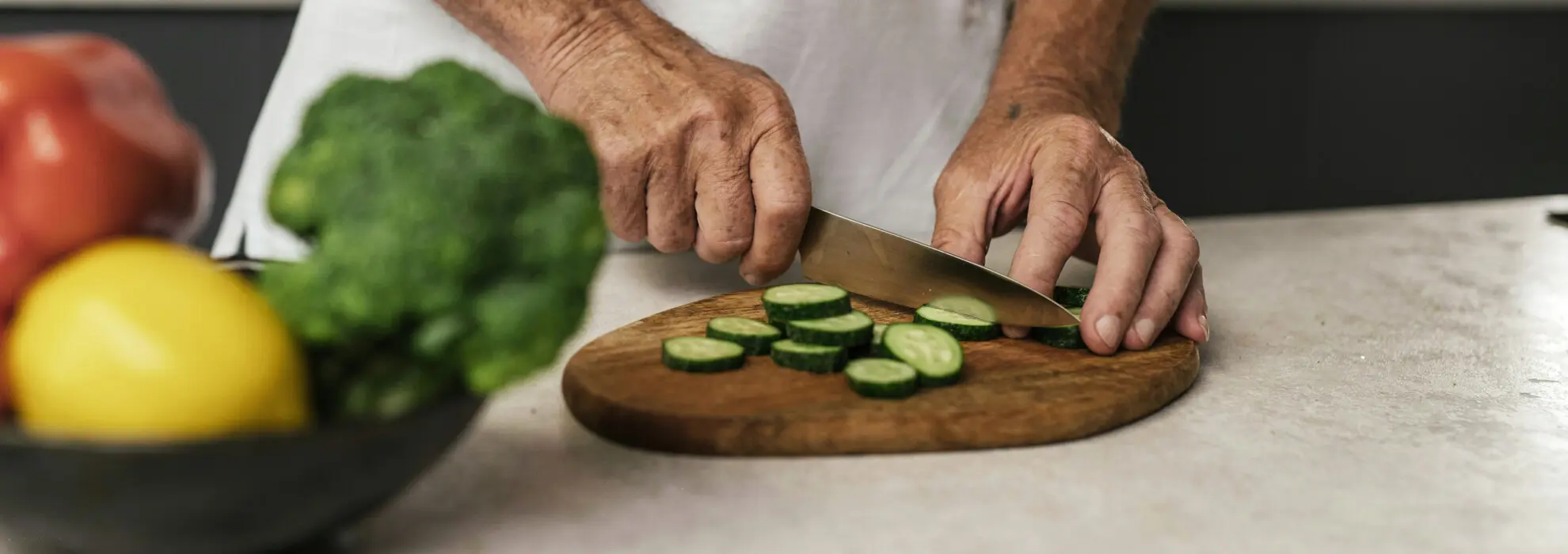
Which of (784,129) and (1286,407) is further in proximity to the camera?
(784,129)

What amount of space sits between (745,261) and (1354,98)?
9.78ft

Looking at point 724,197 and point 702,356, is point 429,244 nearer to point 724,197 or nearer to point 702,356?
point 702,356

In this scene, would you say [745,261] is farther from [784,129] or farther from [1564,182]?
[1564,182]

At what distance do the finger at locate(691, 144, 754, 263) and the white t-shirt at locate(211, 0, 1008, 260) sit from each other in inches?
15.6

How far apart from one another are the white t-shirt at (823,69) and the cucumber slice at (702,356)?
0.69m

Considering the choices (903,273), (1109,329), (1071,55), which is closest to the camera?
(1109,329)

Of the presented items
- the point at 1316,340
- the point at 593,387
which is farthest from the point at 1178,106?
the point at 593,387

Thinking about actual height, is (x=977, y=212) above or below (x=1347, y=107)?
below

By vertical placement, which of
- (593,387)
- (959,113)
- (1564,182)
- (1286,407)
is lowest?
(593,387)

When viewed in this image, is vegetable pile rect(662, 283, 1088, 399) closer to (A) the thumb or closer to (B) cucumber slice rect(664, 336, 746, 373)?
(B) cucumber slice rect(664, 336, 746, 373)

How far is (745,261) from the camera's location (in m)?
1.44

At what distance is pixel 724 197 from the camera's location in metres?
1.40

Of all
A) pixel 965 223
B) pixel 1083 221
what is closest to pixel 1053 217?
pixel 1083 221

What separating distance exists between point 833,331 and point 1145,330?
339mm
